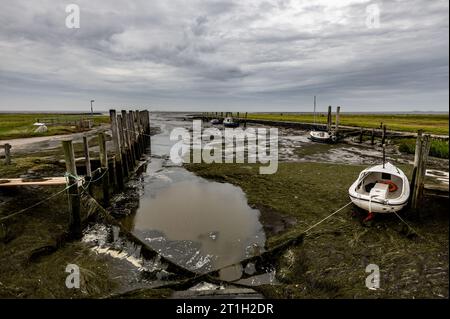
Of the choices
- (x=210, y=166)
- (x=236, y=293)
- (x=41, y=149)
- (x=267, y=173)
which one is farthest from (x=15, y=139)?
(x=236, y=293)

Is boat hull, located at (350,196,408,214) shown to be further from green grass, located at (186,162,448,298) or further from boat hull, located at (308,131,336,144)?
boat hull, located at (308,131,336,144)

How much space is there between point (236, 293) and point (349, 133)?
121 ft

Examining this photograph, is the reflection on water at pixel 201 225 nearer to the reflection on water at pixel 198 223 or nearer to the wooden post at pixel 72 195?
the reflection on water at pixel 198 223

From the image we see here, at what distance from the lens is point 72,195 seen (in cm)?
966

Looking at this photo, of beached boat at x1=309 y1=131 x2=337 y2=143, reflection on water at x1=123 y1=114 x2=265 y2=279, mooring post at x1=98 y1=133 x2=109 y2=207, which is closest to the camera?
reflection on water at x1=123 y1=114 x2=265 y2=279

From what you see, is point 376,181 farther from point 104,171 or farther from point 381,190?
point 104,171

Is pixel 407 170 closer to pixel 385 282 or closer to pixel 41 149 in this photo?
pixel 385 282

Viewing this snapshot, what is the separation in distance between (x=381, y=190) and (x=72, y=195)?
10.9 m

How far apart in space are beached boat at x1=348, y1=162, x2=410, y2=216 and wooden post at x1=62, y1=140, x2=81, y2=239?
962 cm

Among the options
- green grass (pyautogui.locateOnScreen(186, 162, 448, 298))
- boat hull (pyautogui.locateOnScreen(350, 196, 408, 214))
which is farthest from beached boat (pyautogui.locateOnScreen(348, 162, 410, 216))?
green grass (pyautogui.locateOnScreen(186, 162, 448, 298))

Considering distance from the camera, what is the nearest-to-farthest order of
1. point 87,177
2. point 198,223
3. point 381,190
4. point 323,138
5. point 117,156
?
point 381,190
point 198,223
point 87,177
point 117,156
point 323,138

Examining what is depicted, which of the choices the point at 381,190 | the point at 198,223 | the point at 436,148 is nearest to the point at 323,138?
the point at 436,148

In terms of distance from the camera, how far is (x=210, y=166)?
21500mm

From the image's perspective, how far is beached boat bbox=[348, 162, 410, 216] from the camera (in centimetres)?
998
